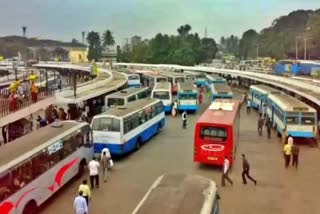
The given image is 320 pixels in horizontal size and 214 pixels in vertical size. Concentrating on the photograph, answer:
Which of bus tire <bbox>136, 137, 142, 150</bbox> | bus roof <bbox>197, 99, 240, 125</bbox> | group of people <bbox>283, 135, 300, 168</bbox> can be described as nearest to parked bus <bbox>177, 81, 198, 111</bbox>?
bus tire <bbox>136, 137, 142, 150</bbox>

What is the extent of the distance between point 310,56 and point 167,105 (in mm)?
67313

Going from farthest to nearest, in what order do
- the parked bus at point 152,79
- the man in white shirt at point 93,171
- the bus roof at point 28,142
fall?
the parked bus at point 152,79
the man in white shirt at point 93,171
the bus roof at point 28,142

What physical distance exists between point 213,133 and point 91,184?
17.8 ft

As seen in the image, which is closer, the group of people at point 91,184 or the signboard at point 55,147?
the group of people at point 91,184

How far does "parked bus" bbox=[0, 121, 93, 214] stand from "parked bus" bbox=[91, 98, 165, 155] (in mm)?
1929

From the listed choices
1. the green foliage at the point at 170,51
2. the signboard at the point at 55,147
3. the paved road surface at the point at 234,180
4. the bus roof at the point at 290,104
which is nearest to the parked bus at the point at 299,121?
the bus roof at the point at 290,104

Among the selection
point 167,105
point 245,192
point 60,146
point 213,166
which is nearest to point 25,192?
point 60,146

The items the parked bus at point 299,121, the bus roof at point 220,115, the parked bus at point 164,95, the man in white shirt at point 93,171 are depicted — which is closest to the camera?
the man in white shirt at point 93,171

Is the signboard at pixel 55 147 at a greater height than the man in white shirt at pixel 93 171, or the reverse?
the signboard at pixel 55 147

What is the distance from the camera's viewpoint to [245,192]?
17047 mm

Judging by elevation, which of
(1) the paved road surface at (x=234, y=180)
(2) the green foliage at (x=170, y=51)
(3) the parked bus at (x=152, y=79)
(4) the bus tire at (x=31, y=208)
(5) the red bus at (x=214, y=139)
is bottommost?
(1) the paved road surface at (x=234, y=180)

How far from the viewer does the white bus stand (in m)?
9.30

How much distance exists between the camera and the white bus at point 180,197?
9.30 metres

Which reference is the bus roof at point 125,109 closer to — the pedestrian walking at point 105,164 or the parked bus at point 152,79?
the pedestrian walking at point 105,164
